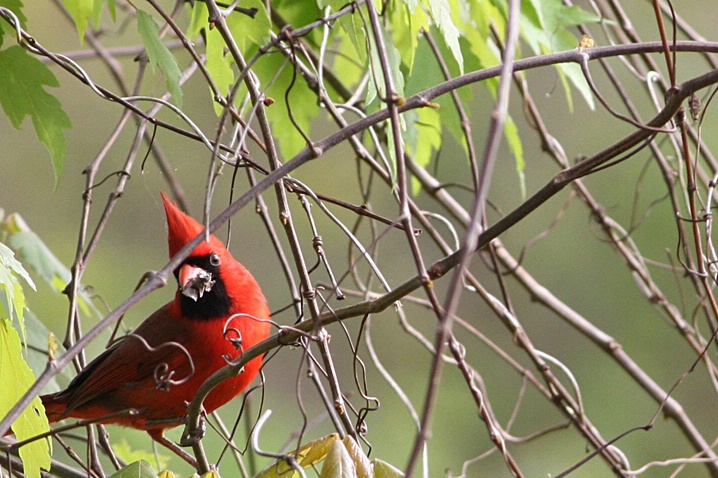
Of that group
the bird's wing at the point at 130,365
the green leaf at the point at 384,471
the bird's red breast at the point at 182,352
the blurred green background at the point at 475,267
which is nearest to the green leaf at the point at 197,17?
the bird's red breast at the point at 182,352

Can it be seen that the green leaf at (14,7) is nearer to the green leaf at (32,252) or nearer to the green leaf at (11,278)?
the green leaf at (11,278)

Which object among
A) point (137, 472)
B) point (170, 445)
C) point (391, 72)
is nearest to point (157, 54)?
point (391, 72)

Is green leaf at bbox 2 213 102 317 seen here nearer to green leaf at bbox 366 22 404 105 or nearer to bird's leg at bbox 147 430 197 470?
bird's leg at bbox 147 430 197 470

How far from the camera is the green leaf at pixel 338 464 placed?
962mm

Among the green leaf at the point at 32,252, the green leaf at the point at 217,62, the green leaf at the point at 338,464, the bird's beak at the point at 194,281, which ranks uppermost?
the green leaf at the point at 32,252

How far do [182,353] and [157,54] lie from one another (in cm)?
80

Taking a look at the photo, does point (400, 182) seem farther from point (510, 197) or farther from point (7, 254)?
point (510, 197)

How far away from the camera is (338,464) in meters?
0.97

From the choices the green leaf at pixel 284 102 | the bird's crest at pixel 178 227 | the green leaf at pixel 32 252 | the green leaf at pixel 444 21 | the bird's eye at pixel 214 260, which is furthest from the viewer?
the bird's eye at pixel 214 260

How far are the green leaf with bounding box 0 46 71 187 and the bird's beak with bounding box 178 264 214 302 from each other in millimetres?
453

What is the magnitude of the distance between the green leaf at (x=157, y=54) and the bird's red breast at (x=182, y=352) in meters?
0.47

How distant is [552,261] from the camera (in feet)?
15.6

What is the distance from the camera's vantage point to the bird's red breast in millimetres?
1941

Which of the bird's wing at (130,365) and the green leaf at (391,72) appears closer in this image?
the green leaf at (391,72)
